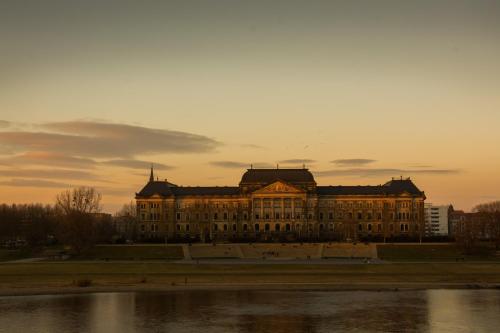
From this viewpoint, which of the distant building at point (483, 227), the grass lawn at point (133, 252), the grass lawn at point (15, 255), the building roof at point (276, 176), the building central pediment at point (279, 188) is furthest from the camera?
the building roof at point (276, 176)

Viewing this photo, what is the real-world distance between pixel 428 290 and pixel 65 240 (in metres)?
70.2

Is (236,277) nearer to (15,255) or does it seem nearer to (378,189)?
(15,255)

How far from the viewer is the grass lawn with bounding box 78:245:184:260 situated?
104 meters

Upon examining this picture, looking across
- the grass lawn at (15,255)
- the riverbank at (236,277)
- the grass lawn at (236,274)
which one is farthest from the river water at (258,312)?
the grass lawn at (15,255)

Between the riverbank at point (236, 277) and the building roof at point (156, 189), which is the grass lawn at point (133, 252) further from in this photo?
the building roof at point (156, 189)

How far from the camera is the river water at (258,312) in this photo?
4006 cm

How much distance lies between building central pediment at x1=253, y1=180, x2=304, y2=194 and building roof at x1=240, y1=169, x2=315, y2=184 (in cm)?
461

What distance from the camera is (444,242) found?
121 m

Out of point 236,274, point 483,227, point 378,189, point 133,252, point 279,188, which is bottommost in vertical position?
point 236,274

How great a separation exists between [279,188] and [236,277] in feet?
320

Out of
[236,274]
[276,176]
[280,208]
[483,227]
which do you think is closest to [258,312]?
[236,274]

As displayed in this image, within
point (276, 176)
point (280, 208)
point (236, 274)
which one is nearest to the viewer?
point (236, 274)

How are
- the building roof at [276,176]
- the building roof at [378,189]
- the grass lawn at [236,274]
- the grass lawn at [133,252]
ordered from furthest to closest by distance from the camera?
the building roof at [276,176], the building roof at [378,189], the grass lawn at [133,252], the grass lawn at [236,274]

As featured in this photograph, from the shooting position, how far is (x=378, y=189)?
17250 cm
